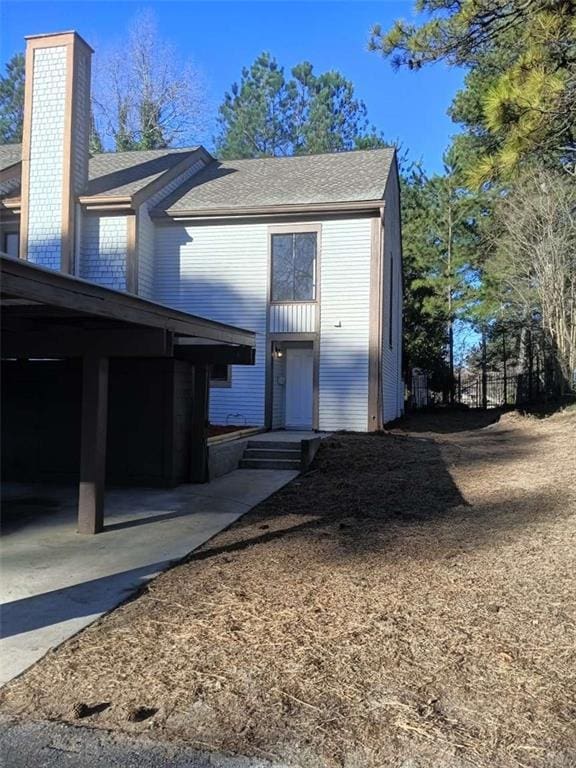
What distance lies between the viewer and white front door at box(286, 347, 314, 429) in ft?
48.6

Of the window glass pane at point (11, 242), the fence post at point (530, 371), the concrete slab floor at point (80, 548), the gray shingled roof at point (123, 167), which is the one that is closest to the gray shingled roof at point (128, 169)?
the gray shingled roof at point (123, 167)

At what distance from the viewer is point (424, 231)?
29.5 metres

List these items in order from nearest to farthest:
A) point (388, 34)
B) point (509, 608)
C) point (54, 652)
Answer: point (54, 652) < point (509, 608) < point (388, 34)

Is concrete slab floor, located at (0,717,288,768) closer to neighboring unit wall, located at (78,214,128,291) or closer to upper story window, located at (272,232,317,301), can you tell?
upper story window, located at (272,232,317,301)

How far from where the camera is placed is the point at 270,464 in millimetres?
10352

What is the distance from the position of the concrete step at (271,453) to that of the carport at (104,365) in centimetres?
183

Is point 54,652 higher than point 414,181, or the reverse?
point 414,181

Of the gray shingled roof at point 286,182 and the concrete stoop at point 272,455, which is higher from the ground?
the gray shingled roof at point 286,182

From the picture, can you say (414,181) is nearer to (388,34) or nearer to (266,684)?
(388,34)

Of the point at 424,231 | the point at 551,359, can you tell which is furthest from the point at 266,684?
the point at 424,231

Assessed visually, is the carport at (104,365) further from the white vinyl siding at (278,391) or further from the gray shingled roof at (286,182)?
the gray shingled roof at (286,182)

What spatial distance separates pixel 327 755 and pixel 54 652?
67.3 inches

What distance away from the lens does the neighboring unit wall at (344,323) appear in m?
14.1

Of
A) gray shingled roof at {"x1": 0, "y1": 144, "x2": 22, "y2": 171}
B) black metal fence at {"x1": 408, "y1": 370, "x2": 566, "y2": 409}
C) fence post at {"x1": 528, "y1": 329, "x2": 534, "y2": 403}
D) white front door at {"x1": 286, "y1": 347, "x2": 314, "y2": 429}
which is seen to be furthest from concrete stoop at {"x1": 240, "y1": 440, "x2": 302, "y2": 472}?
black metal fence at {"x1": 408, "y1": 370, "x2": 566, "y2": 409}
